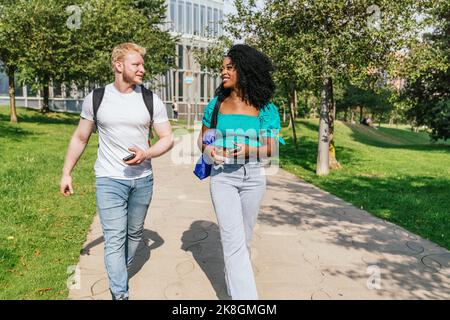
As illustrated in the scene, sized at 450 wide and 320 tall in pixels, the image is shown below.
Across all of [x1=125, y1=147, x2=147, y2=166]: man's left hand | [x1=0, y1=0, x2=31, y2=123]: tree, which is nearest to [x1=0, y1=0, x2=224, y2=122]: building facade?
[x1=0, y1=0, x2=31, y2=123]: tree

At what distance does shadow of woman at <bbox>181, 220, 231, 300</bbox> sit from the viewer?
3.89 m

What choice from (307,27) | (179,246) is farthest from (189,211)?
(307,27)

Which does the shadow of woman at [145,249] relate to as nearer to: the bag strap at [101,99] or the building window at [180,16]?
the bag strap at [101,99]

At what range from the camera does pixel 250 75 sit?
3184mm

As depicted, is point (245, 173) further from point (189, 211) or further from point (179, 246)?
point (189, 211)

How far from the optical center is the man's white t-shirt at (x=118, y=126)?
3108 mm

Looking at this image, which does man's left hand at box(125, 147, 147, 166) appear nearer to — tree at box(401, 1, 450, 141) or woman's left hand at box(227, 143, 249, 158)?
woman's left hand at box(227, 143, 249, 158)

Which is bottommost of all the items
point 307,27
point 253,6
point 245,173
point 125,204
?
point 125,204

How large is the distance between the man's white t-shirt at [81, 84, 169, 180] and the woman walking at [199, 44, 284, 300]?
0.52m

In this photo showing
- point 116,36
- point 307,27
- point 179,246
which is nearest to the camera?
point 179,246

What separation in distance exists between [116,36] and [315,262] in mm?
18014

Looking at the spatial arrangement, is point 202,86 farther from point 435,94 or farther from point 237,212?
point 237,212

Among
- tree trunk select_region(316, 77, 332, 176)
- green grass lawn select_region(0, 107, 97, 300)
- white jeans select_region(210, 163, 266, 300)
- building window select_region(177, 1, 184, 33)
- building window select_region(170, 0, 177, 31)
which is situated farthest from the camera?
building window select_region(177, 1, 184, 33)
